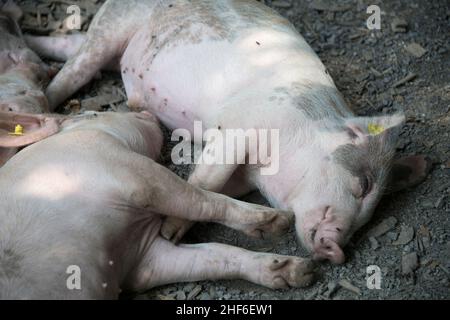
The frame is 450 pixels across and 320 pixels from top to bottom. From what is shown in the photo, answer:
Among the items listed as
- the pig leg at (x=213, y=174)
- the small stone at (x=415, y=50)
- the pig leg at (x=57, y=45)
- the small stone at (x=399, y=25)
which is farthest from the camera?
the small stone at (x=399, y=25)

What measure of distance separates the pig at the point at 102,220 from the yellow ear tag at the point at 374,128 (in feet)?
2.42

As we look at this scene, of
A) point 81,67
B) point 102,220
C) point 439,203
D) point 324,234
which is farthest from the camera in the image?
point 81,67

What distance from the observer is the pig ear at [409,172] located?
455 cm

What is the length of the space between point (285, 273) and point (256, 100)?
3.99ft

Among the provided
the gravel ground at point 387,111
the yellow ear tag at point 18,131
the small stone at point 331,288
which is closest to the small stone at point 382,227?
the gravel ground at point 387,111

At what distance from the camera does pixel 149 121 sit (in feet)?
15.6

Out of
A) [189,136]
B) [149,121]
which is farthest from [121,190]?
[189,136]

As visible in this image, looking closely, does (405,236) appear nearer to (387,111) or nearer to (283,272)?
(283,272)

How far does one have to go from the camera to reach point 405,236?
4.30m

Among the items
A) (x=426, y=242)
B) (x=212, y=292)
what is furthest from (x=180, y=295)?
(x=426, y=242)

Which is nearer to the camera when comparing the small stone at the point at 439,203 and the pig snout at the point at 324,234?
the pig snout at the point at 324,234

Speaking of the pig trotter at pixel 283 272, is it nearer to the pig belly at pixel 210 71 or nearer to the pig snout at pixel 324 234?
the pig snout at pixel 324 234

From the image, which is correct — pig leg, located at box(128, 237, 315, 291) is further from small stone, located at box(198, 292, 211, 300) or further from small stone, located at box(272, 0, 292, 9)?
small stone, located at box(272, 0, 292, 9)
